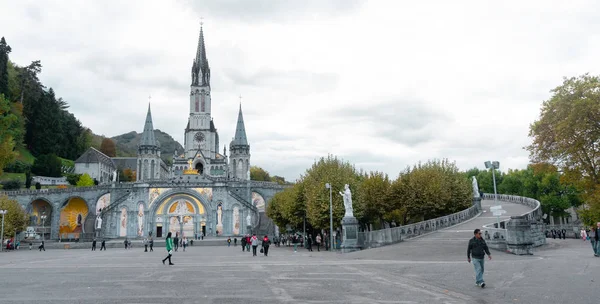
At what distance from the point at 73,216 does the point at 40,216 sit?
4.51 m

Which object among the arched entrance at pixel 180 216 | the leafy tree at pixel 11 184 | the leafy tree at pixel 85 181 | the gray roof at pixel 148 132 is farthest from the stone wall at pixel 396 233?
the leafy tree at pixel 85 181

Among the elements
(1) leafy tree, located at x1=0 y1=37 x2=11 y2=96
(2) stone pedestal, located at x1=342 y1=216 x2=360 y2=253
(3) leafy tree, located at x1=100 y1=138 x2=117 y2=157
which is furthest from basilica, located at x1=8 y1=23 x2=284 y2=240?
(3) leafy tree, located at x1=100 y1=138 x2=117 y2=157

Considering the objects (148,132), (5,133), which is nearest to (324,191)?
(5,133)

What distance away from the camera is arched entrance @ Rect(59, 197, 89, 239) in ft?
230

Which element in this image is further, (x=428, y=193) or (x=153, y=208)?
(x=153, y=208)

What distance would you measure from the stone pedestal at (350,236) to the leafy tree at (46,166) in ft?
245

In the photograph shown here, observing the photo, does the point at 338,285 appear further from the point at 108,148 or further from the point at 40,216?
the point at 108,148

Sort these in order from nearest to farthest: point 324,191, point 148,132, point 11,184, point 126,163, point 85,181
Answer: point 324,191
point 11,184
point 85,181
point 148,132
point 126,163

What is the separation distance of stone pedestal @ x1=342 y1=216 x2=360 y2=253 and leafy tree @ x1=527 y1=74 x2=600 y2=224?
43.3ft

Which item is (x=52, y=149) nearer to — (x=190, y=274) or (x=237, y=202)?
(x=237, y=202)

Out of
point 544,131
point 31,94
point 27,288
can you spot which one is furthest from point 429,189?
point 31,94

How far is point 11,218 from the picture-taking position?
4772cm

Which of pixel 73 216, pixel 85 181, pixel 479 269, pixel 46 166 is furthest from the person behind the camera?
pixel 85 181

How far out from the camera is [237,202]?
218 feet
